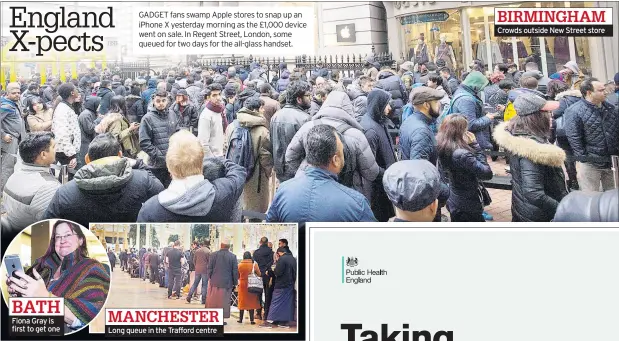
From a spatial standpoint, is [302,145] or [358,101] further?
[358,101]

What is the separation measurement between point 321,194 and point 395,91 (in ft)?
3.28

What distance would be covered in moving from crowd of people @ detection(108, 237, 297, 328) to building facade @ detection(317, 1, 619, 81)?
1.57 metres

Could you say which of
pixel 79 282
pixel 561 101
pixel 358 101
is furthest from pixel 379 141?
pixel 79 282

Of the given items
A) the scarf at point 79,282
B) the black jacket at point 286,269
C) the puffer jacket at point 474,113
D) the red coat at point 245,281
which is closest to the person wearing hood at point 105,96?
the scarf at point 79,282

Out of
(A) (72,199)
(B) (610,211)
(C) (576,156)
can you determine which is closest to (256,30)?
(A) (72,199)

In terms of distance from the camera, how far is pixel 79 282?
4.77m

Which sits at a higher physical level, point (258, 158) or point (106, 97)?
point (106, 97)

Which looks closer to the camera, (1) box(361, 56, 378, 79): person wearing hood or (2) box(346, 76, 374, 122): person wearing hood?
(2) box(346, 76, 374, 122): person wearing hood

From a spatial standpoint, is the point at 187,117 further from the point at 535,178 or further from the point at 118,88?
the point at 535,178

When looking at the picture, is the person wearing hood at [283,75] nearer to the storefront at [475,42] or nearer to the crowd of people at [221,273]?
the storefront at [475,42]

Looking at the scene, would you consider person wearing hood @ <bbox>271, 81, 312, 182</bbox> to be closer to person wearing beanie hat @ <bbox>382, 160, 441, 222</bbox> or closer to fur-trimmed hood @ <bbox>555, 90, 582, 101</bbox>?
person wearing beanie hat @ <bbox>382, 160, 441, 222</bbox>

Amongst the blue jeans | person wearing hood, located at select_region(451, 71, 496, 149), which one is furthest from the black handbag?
the blue jeans

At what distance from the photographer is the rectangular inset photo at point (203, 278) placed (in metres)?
4.71

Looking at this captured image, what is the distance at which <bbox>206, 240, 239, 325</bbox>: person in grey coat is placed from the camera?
4.71 m
